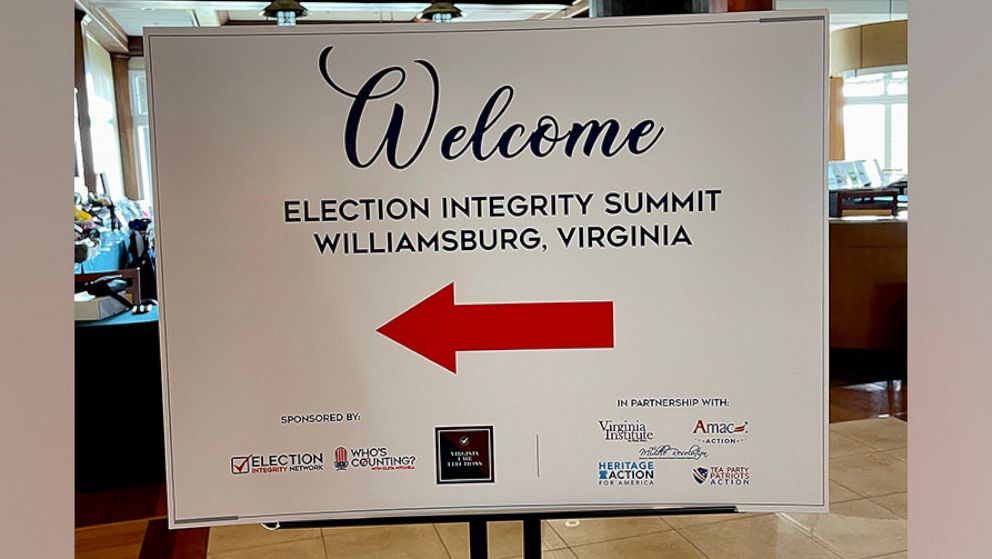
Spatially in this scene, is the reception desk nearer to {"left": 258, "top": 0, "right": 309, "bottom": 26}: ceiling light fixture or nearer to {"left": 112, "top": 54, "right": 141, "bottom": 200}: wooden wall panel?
{"left": 258, "top": 0, "right": 309, "bottom": 26}: ceiling light fixture

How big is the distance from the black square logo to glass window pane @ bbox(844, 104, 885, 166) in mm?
13286

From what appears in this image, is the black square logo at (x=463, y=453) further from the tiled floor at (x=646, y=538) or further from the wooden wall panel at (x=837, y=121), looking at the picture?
the wooden wall panel at (x=837, y=121)

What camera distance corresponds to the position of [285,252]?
1225mm

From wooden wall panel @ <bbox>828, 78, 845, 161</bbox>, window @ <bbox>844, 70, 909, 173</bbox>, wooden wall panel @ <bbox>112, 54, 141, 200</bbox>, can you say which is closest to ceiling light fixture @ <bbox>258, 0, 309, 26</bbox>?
wooden wall panel @ <bbox>112, 54, 141, 200</bbox>

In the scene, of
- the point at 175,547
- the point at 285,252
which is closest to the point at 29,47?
the point at 285,252

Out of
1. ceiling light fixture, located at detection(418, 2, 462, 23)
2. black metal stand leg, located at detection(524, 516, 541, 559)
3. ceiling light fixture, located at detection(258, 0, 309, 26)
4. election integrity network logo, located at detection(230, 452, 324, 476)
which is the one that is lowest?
black metal stand leg, located at detection(524, 516, 541, 559)

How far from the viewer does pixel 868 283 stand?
4.98 meters

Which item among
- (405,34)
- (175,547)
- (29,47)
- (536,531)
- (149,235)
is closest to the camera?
(29,47)

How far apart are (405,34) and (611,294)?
47cm

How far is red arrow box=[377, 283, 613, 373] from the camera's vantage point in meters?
1.24

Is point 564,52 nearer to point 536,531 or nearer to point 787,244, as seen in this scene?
point 787,244

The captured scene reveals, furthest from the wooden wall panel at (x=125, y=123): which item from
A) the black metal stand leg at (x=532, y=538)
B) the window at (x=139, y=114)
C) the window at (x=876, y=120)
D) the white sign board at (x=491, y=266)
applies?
the black metal stand leg at (x=532, y=538)

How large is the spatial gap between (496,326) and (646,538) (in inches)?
76.0

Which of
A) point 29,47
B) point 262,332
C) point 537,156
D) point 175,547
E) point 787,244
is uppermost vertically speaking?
point 29,47
